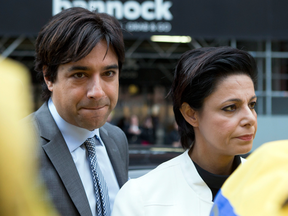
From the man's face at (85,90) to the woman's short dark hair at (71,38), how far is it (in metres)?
0.04

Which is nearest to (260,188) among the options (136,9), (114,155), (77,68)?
(77,68)

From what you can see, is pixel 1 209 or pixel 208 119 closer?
pixel 1 209

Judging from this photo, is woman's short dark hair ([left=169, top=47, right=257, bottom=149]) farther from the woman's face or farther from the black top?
the black top

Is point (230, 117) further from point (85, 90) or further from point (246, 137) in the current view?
point (85, 90)

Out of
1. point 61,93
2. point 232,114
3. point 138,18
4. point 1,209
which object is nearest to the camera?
point 1,209

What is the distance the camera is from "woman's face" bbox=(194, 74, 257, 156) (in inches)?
62.2

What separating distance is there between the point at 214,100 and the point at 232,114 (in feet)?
0.39

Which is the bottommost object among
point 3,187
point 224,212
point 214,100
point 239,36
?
point 239,36

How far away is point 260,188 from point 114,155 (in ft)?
5.35

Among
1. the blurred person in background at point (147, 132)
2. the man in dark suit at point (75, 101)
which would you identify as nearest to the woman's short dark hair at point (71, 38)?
the man in dark suit at point (75, 101)

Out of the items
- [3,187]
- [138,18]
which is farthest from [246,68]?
[138,18]

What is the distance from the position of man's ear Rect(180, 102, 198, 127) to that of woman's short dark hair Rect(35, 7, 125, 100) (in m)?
0.54

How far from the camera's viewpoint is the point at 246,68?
1.75 metres

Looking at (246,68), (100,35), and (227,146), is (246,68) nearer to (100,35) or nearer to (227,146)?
(227,146)
